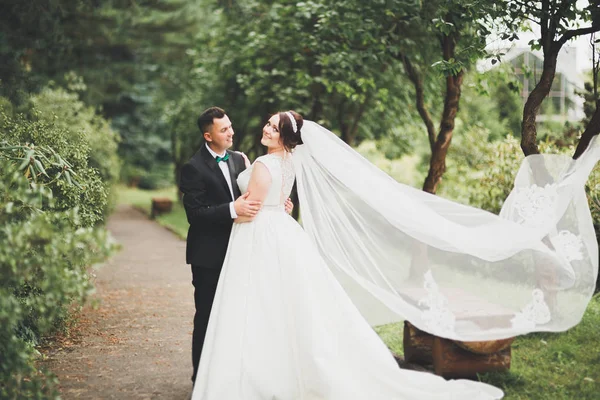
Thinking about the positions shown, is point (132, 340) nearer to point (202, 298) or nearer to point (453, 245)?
point (202, 298)

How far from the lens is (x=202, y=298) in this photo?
5176 millimetres

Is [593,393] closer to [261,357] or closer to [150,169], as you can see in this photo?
[261,357]

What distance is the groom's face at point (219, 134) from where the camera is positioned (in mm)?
5047

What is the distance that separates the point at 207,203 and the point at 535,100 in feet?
10.8

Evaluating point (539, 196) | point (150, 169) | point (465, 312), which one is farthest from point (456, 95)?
point (150, 169)

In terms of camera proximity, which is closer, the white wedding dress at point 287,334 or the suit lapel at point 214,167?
the white wedding dress at point 287,334

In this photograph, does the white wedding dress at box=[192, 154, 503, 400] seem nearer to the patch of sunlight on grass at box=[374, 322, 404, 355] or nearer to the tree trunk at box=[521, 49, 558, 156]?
the patch of sunlight on grass at box=[374, 322, 404, 355]

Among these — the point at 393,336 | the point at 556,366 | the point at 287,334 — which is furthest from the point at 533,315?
the point at 393,336

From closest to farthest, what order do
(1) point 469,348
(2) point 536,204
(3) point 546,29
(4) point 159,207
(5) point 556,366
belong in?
1. (2) point 536,204
2. (1) point 469,348
3. (5) point 556,366
4. (3) point 546,29
5. (4) point 159,207

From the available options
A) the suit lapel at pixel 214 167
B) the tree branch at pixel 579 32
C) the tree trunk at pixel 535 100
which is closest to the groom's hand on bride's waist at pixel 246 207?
the suit lapel at pixel 214 167

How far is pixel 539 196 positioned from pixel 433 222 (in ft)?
2.66

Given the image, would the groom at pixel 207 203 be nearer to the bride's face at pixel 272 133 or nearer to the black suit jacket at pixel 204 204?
the black suit jacket at pixel 204 204

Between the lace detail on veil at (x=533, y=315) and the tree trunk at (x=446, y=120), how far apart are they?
402 cm

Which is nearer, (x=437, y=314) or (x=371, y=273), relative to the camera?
(x=437, y=314)
